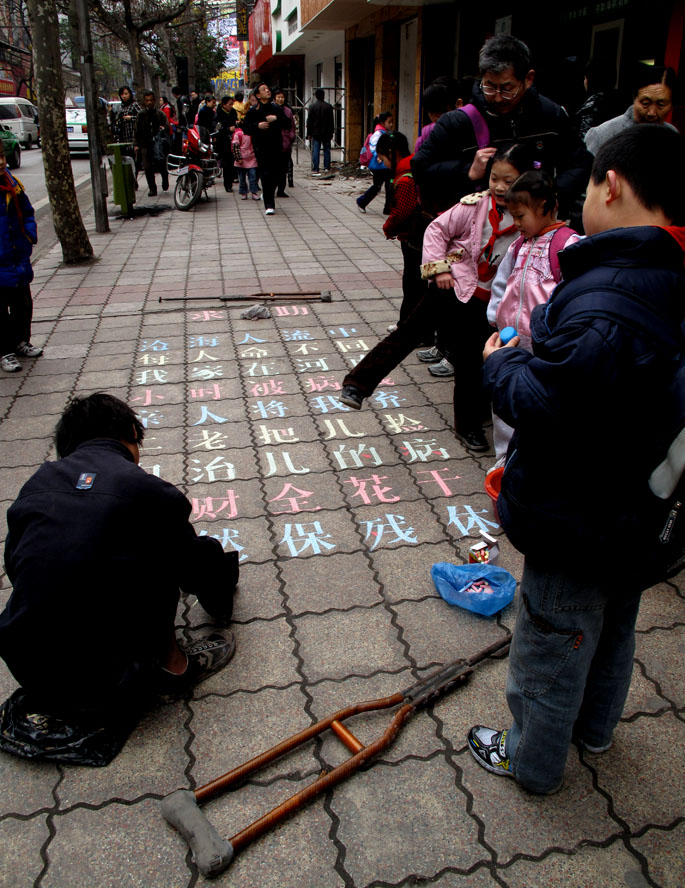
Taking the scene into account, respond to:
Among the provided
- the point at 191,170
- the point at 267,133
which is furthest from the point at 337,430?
the point at 191,170

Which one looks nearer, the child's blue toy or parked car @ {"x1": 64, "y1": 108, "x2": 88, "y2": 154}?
the child's blue toy

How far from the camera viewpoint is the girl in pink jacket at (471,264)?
3344 mm

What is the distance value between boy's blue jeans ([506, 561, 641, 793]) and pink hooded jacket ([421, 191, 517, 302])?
7.19ft

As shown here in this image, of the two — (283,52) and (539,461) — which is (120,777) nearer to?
(539,461)

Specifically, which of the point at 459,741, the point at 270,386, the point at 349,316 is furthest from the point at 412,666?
the point at 349,316

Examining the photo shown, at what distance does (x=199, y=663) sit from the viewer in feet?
8.02

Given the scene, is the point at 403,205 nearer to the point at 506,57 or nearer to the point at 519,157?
the point at 506,57

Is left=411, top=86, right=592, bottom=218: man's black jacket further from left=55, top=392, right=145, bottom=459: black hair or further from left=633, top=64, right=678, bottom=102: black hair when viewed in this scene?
left=55, top=392, right=145, bottom=459: black hair

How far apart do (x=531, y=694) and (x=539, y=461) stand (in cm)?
65

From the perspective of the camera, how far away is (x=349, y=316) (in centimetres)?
643

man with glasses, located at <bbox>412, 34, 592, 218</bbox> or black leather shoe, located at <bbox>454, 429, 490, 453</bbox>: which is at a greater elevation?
man with glasses, located at <bbox>412, 34, 592, 218</bbox>

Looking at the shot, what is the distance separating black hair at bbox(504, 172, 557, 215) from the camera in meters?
2.94

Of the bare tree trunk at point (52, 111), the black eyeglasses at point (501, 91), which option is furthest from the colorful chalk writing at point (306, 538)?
the bare tree trunk at point (52, 111)

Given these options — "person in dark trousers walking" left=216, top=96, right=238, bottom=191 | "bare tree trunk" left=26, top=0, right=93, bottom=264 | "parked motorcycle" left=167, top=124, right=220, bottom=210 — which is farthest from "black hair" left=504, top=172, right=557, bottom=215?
"person in dark trousers walking" left=216, top=96, right=238, bottom=191
